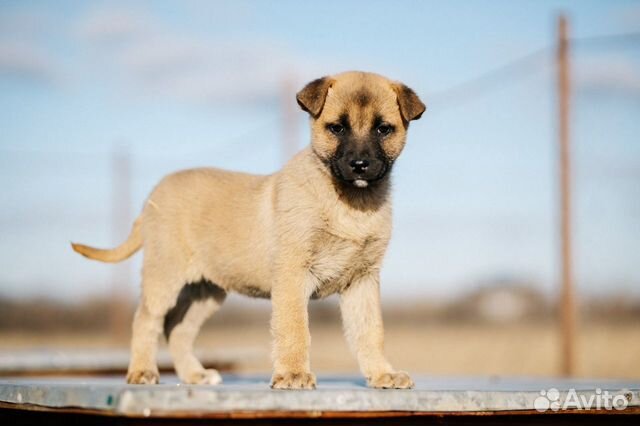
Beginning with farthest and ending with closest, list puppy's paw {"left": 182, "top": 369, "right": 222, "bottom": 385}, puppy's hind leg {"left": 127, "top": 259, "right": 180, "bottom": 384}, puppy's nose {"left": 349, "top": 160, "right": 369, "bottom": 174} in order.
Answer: puppy's paw {"left": 182, "top": 369, "right": 222, "bottom": 385}
puppy's hind leg {"left": 127, "top": 259, "right": 180, "bottom": 384}
puppy's nose {"left": 349, "top": 160, "right": 369, "bottom": 174}

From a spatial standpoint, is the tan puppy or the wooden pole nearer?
the tan puppy

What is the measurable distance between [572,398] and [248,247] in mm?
2212

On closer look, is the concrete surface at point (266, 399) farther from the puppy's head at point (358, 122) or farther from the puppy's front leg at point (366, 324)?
the puppy's head at point (358, 122)

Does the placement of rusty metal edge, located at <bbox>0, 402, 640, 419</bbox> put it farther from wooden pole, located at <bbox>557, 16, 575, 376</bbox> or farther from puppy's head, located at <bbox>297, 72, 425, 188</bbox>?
wooden pole, located at <bbox>557, 16, 575, 376</bbox>

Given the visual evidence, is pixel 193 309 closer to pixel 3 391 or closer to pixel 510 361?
pixel 3 391

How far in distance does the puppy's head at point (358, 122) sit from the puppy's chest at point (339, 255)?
0.31 m

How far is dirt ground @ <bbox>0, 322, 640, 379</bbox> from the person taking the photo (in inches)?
622

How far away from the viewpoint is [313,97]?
5301 mm

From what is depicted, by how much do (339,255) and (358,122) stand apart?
2.52 feet

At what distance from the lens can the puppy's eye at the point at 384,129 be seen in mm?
5262

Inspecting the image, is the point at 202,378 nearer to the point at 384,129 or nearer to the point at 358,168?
the point at 358,168

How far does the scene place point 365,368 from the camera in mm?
5375

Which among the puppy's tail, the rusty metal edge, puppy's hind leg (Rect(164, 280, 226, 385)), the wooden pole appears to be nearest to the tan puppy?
puppy's hind leg (Rect(164, 280, 226, 385))

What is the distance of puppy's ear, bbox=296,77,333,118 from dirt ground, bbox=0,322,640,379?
6.49 m
